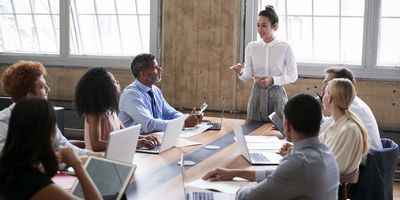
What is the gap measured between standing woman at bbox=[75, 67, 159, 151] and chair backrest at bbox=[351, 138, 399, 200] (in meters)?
1.23

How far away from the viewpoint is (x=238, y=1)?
5512 mm

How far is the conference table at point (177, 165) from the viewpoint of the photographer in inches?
92.7

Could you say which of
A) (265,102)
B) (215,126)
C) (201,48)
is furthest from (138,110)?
(201,48)

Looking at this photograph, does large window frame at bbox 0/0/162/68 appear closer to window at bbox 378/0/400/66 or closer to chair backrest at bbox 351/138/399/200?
window at bbox 378/0/400/66

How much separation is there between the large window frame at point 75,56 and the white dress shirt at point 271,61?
149cm

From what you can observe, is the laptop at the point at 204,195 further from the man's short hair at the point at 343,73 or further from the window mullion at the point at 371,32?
the window mullion at the point at 371,32

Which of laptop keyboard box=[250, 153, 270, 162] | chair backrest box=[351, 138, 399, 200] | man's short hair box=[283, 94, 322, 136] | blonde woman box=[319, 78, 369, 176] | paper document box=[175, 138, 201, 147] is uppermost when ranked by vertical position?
man's short hair box=[283, 94, 322, 136]

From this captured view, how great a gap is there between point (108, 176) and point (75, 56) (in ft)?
14.1

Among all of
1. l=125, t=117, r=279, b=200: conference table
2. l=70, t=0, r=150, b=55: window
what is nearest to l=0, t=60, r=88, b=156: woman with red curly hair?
l=125, t=117, r=279, b=200: conference table

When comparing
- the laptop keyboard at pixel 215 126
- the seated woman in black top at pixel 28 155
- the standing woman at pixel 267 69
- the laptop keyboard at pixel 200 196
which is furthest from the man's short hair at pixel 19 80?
the standing woman at pixel 267 69

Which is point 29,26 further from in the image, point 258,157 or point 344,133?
point 344,133

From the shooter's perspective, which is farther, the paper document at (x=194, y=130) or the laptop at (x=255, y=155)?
the paper document at (x=194, y=130)

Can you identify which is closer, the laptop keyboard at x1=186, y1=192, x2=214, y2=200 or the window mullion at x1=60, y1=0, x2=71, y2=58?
the laptop keyboard at x1=186, y1=192, x2=214, y2=200

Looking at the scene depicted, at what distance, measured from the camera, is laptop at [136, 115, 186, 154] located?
3.09 meters
